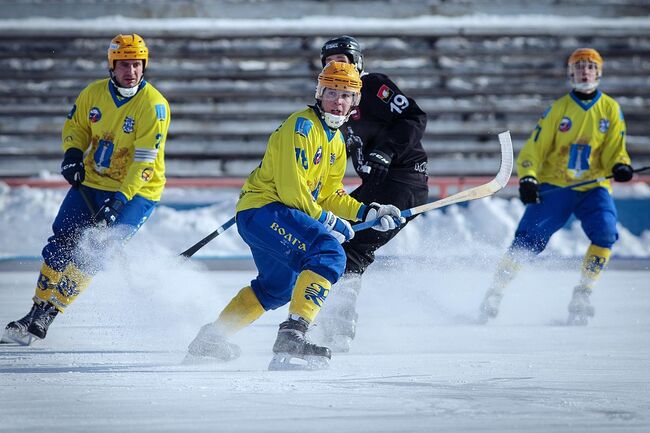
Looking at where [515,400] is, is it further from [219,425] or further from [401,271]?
[401,271]

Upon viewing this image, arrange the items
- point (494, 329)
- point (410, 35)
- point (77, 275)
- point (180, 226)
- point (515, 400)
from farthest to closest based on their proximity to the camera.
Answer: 1. point (410, 35)
2. point (180, 226)
3. point (494, 329)
4. point (77, 275)
5. point (515, 400)

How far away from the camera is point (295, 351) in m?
4.56

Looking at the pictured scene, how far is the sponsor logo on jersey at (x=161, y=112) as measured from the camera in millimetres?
5699

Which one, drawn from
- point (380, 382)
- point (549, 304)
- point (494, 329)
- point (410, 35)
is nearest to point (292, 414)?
point (380, 382)

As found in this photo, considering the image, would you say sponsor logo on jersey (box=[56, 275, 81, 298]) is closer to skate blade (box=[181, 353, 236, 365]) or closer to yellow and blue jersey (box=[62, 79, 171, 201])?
yellow and blue jersey (box=[62, 79, 171, 201])

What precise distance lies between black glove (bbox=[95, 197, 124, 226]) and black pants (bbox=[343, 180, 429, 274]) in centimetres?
112

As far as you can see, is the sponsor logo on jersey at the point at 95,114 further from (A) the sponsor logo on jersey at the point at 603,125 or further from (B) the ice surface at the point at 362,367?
(A) the sponsor logo on jersey at the point at 603,125

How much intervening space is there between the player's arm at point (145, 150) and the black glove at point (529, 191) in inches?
93.4

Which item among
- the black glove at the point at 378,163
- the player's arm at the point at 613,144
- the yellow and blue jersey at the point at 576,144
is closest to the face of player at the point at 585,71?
the yellow and blue jersey at the point at 576,144

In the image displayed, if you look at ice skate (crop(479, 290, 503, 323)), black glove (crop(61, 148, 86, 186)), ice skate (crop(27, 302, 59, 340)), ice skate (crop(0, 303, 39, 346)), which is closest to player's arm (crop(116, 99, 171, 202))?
black glove (crop(61, 148, 86, 186))

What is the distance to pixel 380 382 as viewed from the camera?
13.9 ft

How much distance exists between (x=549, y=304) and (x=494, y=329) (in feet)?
4.02

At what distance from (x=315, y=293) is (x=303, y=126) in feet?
2.21

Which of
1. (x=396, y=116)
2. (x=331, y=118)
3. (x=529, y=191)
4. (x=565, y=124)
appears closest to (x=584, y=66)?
(x=565, y=124)
